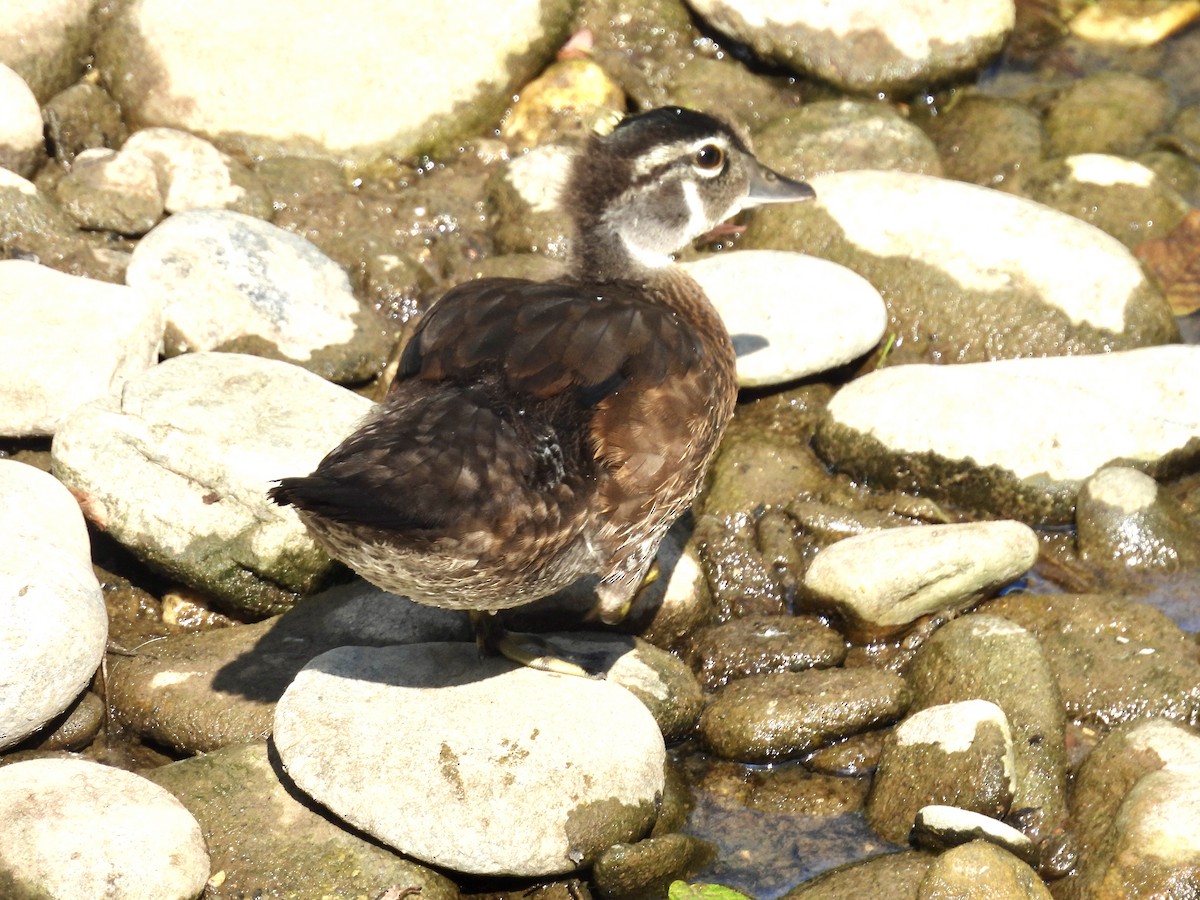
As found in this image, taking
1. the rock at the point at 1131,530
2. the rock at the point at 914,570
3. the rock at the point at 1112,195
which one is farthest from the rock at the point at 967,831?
the rock at the point at 1112,195

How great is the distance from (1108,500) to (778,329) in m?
1.64

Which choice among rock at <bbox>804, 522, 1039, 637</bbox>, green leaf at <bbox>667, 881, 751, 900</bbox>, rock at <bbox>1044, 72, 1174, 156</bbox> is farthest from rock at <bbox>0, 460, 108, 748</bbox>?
rock at <bbox>1044, 72, 1174, 156</bbox>

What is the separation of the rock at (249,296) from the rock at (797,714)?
8.22 feet

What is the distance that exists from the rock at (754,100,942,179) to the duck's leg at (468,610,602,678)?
3664 millimetres

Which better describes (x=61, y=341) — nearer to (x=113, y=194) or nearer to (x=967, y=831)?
(x=113, y=194)

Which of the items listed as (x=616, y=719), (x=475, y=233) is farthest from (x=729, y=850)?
(x=475, y=233)

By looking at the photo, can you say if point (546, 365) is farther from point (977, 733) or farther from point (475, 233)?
point (475, 233)

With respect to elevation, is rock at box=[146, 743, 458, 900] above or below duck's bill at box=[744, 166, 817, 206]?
below

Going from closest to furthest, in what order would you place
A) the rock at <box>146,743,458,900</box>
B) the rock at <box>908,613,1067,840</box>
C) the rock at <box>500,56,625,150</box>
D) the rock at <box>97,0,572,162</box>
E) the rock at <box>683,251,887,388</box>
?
the rock at <box>146,743,458,900</box> → the rock at <box>908,613,1067,840</box> → the rock at <box>683,251,887,388</box> → the rock at <box>97,0,572,162</box> → the rock at <box>500,56,625,150</box>

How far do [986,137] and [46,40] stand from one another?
5238 mm

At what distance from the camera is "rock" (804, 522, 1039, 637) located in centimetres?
539

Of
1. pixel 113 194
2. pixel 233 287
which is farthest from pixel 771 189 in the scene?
pixel 113 194

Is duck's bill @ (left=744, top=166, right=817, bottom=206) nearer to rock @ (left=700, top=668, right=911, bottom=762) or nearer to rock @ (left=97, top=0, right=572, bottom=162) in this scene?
rock @ (left=700, top=668, right=911, bottom=762)

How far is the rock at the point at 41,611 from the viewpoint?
4.64 metres
